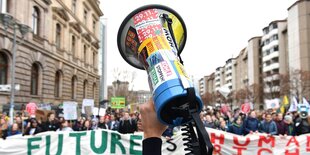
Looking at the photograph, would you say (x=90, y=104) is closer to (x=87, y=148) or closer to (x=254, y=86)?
(x=87, y=148)

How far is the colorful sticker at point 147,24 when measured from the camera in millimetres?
1771

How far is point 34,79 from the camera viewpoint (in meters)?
26.7

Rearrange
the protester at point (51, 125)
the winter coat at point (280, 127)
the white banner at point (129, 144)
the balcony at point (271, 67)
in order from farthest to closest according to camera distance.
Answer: the balcony at point (271, 67) < the protester at point (51, 125) < the winter coat at point (280, 127) < the white banner at point (129, 144)

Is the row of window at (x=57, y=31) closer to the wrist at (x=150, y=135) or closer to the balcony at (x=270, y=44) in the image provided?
the wrist at (x=150, y=135)

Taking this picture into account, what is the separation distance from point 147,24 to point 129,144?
21.7 feet

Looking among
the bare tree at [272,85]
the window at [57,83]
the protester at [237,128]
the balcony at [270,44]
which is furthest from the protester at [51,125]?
the balcony at [270,44]

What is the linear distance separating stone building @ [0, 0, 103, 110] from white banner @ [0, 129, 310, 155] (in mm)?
14217

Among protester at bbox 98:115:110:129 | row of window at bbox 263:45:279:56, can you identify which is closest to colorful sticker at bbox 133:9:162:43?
protester at bbox 98:115:110:129

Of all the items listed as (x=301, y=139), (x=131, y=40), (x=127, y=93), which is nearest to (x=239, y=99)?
(x=127, y=93)

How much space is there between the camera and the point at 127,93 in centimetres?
7344

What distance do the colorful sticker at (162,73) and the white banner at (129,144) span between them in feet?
21.6

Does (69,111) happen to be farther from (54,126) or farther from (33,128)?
(33,128)

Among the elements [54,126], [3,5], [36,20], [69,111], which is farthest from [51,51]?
[54,126]

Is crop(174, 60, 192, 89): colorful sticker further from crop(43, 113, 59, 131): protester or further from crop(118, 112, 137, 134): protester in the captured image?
Result: crop(43, 113, 59, 131): protester
